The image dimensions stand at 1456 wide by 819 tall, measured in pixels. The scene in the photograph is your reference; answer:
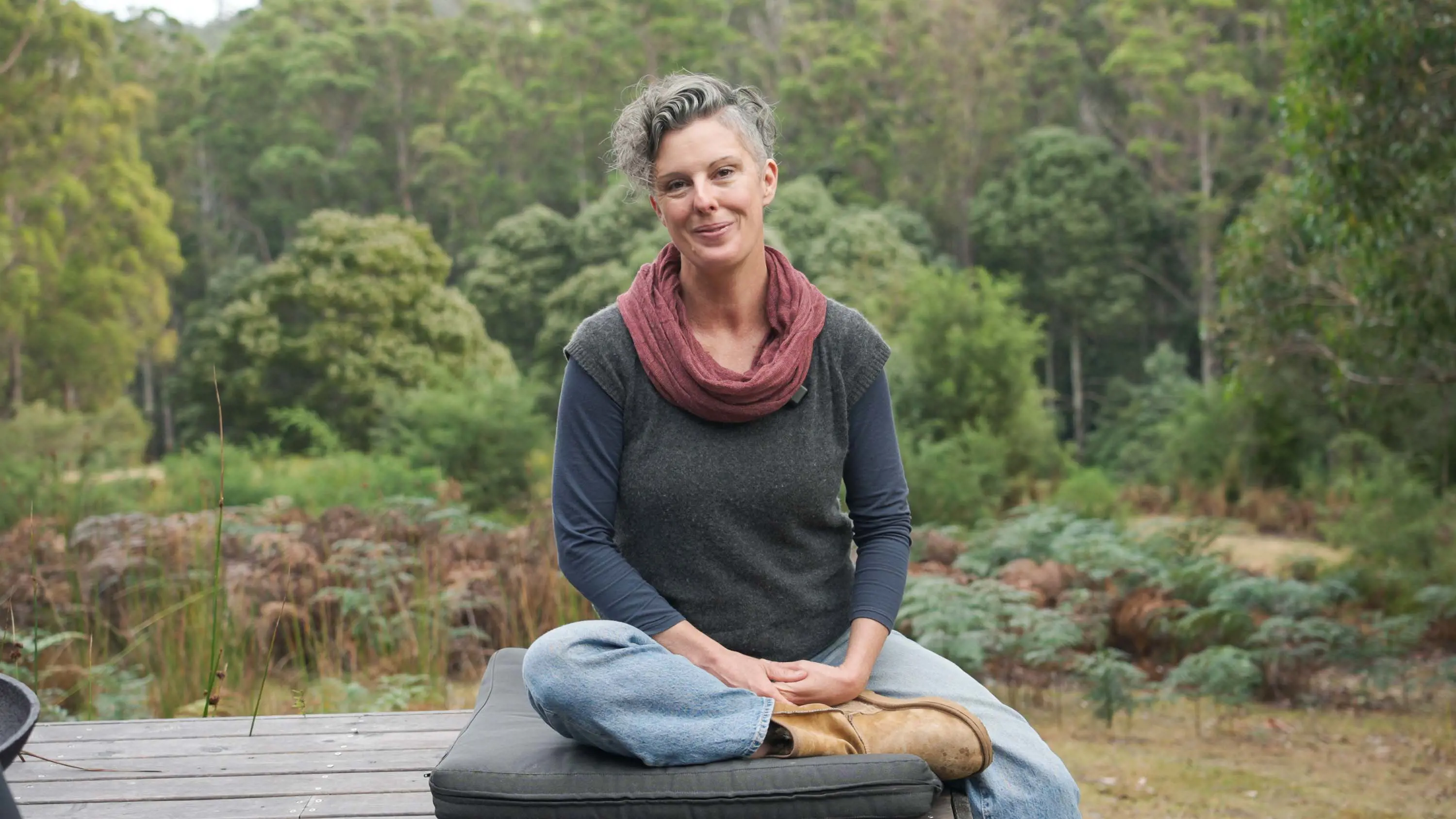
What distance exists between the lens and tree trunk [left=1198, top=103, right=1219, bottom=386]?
23141mm

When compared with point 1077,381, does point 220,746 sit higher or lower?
higher

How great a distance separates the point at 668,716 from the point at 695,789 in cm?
10

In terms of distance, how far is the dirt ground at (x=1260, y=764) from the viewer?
3586 millimetres

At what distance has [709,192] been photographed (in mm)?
1842

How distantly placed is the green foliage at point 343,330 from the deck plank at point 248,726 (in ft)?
56.7

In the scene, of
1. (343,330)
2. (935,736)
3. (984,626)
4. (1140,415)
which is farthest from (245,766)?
(1140,415)

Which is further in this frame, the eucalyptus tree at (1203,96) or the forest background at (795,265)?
the eucalyptus tree at (1203,96)

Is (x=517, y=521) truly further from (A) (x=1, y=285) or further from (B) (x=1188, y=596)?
(A) (x=1, y=285)

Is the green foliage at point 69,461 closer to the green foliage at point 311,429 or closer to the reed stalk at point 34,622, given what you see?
the reed stalk at point 34,622

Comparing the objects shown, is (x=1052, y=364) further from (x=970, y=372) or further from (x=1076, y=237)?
(x=970, y=372)

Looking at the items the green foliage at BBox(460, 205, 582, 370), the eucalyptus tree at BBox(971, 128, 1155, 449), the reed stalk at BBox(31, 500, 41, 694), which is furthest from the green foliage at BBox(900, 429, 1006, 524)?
the green foliage at BBox(460, 205, 582, 370)

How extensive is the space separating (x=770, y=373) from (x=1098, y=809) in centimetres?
219

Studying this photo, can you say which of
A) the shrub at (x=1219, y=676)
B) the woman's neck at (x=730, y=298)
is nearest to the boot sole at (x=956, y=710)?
the woman's neck at (x=730, y=298)

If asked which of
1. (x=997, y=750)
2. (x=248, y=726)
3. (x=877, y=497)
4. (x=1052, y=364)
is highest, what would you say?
(x=877, y=497)
